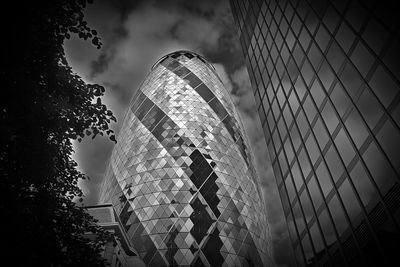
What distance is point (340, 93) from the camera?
25.6 ft

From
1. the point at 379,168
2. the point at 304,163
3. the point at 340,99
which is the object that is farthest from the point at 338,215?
the point at 340,99

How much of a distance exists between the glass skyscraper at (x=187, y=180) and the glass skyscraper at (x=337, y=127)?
2033 centimetres

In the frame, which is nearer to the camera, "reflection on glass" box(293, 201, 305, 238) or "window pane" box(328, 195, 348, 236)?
"window pane" box(328, 195, 348, 236)

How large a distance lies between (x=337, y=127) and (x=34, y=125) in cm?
686

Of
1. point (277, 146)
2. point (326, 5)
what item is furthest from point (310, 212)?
point (326, 5)

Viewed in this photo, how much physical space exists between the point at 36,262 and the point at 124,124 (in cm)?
3973

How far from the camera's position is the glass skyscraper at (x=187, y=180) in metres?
29.8

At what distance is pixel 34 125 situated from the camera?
17.1 ft

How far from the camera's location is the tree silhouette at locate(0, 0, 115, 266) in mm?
4516

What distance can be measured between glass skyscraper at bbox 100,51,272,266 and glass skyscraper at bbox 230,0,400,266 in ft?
66.7

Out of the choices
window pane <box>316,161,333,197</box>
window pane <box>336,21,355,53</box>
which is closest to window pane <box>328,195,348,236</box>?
window pane <box>316,161,333,197</box>

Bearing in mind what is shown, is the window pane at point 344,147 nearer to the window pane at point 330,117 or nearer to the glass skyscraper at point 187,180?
the window pane at point 330,117

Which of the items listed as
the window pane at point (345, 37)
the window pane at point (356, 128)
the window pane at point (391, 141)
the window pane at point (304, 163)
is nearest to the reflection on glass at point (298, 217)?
the window pane at point (304, 163)

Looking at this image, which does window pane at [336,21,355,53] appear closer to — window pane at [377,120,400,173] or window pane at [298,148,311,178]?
window pane at [377,120,400,173]
